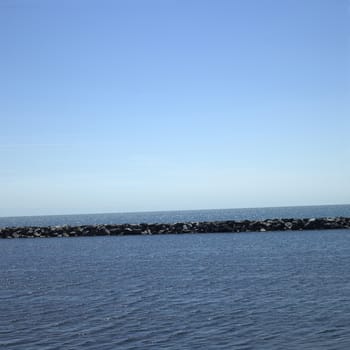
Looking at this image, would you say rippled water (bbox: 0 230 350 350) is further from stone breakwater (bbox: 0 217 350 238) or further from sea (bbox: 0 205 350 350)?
stone breakwater (bbox: 0 217 350 238)

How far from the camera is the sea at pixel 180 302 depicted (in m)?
19.3

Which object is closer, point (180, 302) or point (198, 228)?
point (180, 302)

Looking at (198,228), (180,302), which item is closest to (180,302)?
(180,302)

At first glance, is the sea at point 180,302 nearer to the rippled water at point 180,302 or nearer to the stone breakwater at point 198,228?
the rippled water at point 180,302

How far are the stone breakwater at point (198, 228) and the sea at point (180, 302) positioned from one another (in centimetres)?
3147

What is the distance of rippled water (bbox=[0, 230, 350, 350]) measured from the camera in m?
19.3

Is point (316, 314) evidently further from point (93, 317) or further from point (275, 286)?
point (93, 317)

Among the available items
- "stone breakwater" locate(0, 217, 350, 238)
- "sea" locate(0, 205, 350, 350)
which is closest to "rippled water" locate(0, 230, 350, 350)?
"sea" locate(0, 205, 350, 350)

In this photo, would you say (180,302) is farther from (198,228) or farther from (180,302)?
(198,228)

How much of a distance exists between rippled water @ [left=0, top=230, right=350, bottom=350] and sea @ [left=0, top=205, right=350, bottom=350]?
47mm

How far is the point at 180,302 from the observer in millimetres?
26062

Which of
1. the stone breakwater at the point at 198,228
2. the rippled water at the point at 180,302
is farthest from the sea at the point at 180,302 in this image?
the stone breakwater at the point at 198,228

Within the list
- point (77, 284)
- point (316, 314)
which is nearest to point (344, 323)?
point (316, 314)

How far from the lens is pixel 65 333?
20625 mm
